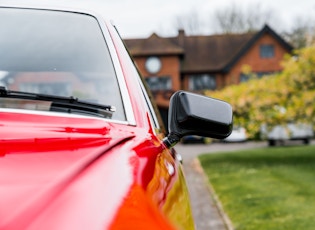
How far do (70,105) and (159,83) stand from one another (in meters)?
46.9

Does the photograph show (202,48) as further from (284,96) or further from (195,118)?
(195,118)

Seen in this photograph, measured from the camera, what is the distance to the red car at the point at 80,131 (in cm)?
115

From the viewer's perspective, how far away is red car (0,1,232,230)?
115 cm

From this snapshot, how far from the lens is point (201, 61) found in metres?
49.5

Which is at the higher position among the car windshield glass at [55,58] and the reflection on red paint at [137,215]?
the car windshield glass at [55,58]

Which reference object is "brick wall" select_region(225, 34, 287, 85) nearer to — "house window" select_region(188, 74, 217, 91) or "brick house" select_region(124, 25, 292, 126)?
"brick house" select_region(124, 25, 292, 126)

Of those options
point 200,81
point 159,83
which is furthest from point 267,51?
point 159,83

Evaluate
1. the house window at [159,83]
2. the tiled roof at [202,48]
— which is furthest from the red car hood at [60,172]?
the house window at [159,83]

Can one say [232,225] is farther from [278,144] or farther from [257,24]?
[257,24]

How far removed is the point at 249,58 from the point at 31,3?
153 ft

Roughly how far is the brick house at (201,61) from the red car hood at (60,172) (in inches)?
1770

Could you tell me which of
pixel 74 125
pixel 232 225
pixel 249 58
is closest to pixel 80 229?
pixel 74 125

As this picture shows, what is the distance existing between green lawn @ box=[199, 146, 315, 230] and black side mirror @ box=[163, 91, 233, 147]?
5413 millimetres

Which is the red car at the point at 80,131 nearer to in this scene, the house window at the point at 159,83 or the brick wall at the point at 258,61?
the house window at the point at 159,83
